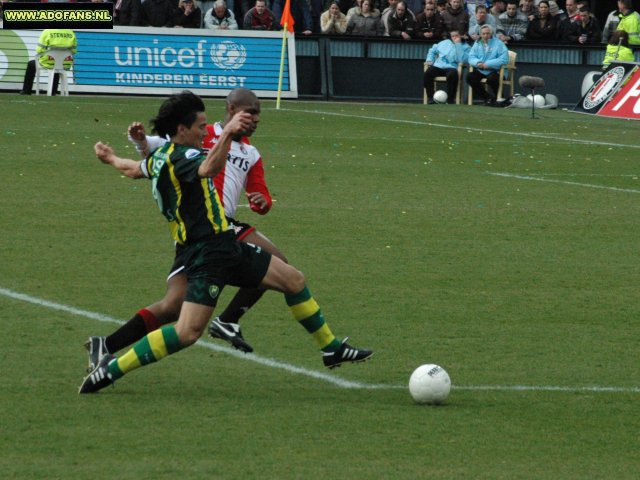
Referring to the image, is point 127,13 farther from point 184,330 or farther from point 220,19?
point 184,330

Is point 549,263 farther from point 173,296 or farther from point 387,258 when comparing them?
point 173,296

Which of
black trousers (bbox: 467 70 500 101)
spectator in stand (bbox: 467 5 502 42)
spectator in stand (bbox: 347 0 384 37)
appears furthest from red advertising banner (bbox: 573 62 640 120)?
spectator in stand (bbox: 347 0 384 37)

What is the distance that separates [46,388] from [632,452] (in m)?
2.90

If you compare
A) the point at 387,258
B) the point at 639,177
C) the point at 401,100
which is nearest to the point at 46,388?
the point at 387,258

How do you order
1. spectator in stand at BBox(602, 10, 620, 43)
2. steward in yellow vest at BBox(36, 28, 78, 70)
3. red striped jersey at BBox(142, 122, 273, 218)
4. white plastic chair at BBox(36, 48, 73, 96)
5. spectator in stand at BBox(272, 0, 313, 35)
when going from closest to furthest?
red striped jersey at BBox(142, 122, 273, 218), steward in yellow vest at BBox(36, 28, 78, 70), white plastic chair at BBox(36, 48, 73, 96), spectator in stand at BBox(272, 0, 313, 35), spectator in stand at BBox(602, 10, 620, 43)

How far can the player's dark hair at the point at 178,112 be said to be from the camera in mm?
7285

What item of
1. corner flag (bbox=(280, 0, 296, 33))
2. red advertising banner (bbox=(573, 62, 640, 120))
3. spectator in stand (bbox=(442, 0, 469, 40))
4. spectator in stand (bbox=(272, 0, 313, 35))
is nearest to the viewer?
red advertising banner (bbox=(573, 62, 640, 120))

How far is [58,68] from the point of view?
100ft

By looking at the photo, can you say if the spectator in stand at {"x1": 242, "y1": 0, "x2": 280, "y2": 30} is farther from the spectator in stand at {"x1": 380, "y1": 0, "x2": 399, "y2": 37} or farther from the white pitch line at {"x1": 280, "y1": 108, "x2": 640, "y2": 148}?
the white pitch line at {"x1": 280, "y1": 108, "x2": 640, "y2": 148}

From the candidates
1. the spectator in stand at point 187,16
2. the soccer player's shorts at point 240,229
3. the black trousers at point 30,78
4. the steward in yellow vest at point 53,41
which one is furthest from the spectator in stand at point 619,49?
the soccer player's shorts at point 240,229

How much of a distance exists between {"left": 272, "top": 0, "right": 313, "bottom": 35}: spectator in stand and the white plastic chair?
17.9ft

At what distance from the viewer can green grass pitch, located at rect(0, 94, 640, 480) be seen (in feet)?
20.2

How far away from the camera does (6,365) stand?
25.2 ft

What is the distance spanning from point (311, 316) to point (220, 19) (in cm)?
2490
